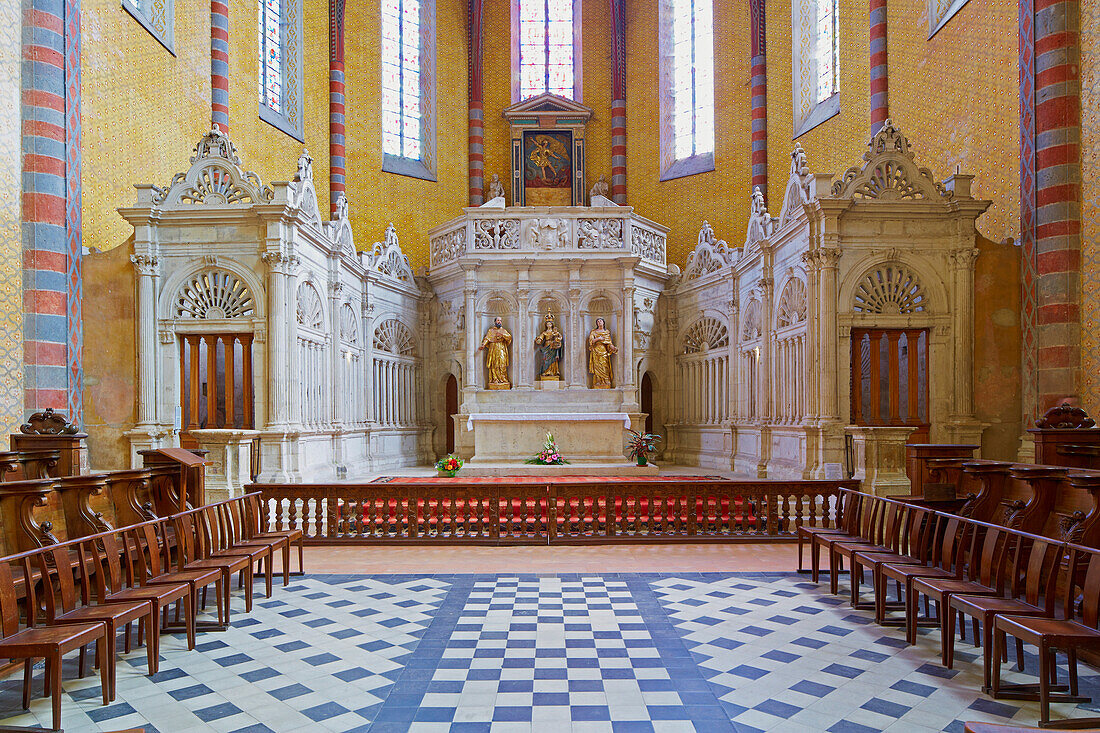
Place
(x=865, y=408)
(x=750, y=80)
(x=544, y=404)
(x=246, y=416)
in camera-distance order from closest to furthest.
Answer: (x=246, y=416), (x=865, y=408), (x=544, y=404), (x=750, y=80)

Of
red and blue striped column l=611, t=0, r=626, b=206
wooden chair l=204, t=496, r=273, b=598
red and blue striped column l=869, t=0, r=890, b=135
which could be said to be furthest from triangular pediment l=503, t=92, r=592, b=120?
wooden chair l=204, t=496, r=273, b=598

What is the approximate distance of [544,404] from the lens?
50.4 ft

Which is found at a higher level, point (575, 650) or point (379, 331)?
point (379, 331)

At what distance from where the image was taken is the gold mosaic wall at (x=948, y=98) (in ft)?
35.3

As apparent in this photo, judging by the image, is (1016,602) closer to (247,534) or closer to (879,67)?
(247,534)

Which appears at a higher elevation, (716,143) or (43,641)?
(716,143)

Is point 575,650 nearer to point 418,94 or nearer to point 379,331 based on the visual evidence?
point 379,331

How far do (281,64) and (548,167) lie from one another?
8.01m

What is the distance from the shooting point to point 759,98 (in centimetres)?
1789

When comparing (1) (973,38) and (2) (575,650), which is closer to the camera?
(2) (575,650)

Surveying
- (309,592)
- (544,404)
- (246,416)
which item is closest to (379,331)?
(544,404)

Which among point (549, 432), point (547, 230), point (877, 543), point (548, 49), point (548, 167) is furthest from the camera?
point (548, 49)

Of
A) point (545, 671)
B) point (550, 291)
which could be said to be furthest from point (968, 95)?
point (545, 671)

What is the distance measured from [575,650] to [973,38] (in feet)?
39.5
